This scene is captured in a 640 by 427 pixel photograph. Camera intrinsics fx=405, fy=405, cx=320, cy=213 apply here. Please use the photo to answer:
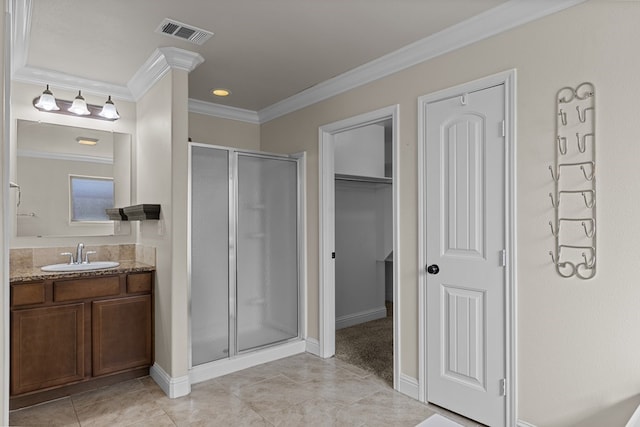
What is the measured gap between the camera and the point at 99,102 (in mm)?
3547

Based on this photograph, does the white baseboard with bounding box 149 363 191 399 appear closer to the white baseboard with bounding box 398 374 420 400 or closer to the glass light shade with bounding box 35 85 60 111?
the white baseboard with bounding box 398 374 420 400

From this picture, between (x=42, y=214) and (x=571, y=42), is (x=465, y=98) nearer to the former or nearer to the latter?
(x=571, y=42)

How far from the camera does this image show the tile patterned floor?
8.46ft

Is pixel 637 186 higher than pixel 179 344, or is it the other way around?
pixel 637 186

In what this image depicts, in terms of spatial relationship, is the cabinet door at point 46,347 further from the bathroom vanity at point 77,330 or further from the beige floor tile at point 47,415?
the beige floor tile at point 47,415

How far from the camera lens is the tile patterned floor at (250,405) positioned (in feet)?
8.46

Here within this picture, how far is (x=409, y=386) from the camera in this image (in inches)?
114

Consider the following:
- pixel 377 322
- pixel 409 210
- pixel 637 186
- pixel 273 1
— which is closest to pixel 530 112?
pixel 637 186

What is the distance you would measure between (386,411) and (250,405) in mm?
930

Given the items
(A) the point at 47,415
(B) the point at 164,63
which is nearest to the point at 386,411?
(A) the point at 47,415

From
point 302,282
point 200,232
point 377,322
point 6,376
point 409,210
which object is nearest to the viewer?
point 6,376

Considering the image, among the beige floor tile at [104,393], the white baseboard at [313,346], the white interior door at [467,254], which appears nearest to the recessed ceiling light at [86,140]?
the beige floor tile at [104,393]

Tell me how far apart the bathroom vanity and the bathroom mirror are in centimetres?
53

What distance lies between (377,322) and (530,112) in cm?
338
